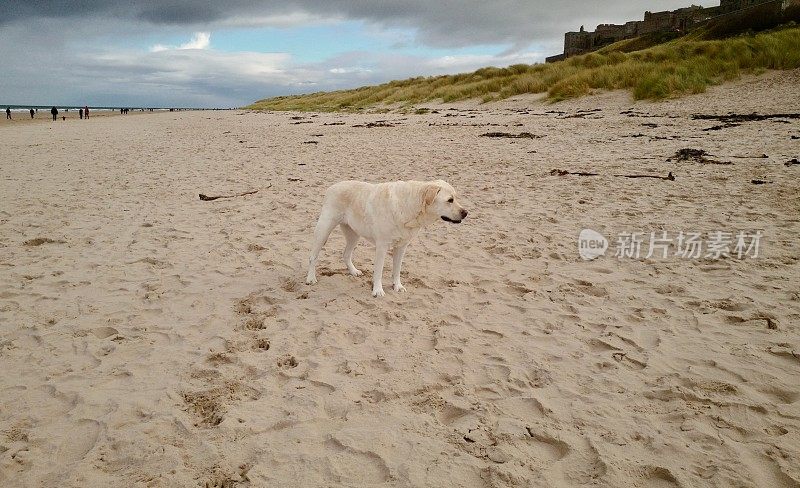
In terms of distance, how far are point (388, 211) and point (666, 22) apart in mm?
57988

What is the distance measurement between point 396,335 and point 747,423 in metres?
2.63

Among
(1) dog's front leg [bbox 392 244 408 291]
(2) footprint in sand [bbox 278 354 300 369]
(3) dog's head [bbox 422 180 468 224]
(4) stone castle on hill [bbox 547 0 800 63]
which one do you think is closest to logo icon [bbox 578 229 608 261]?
(3) dog's head [bbox 422 180 468 224]

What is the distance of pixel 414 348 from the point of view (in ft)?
13.0

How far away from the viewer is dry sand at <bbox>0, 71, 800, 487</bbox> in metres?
2.73

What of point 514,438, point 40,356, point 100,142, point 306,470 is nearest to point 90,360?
point 40,356

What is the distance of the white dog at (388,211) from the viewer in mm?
4531

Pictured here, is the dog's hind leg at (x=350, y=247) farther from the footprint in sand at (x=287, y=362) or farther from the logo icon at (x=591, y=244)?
the logo icon at (x=591, y=244)

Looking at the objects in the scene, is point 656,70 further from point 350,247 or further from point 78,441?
point 78,441

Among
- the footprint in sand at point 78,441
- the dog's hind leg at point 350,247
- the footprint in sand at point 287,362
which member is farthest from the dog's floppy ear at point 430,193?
the footprint in sand at point 78,441

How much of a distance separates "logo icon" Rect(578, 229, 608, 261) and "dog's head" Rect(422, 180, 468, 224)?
2269mm

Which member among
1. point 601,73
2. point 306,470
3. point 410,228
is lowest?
point 306,470

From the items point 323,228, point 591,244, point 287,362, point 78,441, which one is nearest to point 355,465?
point 287,362

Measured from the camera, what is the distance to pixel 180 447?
113 inches

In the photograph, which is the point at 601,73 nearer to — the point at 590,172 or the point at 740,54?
the point at 740,54
